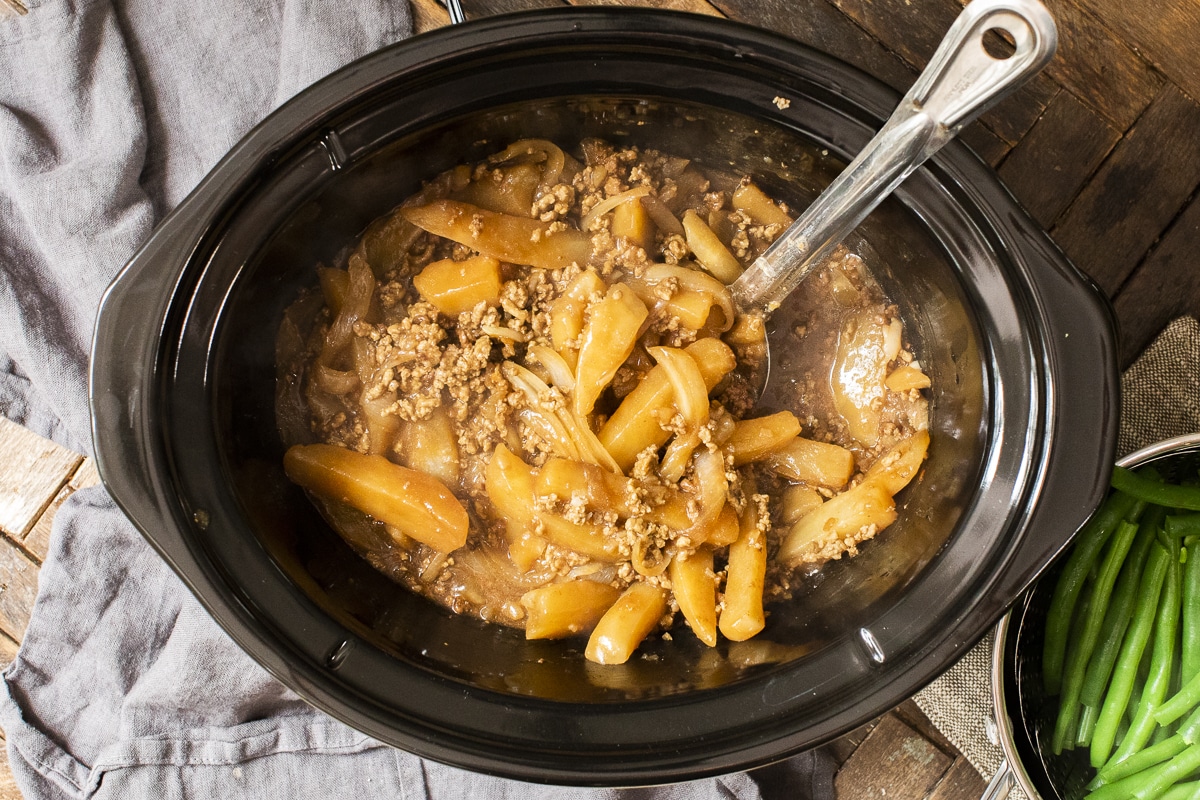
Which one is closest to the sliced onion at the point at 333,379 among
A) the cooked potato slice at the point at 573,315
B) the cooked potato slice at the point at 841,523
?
the cooked potato slice at the point at 573,315

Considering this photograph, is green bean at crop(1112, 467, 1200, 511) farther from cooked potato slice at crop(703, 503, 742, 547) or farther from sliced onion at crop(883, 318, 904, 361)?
cooked potato slice at crop(703, 503, 742, 547)

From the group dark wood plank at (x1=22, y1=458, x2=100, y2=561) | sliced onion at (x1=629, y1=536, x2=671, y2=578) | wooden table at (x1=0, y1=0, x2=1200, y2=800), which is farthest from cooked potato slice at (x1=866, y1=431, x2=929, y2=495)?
dark wood plank at (x1=22, y1=458, x2=100, y2=561)

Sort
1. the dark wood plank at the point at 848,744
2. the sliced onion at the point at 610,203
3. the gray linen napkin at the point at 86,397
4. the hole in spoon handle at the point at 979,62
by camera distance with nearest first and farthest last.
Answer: the hole in spoon handle at the point at 979,62 → the sliced onion at the point at 610,203 → the gray linen napkin at the point at 86,397 → the dark wood plank at the point at 848,744

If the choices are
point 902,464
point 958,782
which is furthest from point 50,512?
point 958,782

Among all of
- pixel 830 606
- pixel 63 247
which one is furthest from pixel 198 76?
pixel 830 606

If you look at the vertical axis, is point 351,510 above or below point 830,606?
above

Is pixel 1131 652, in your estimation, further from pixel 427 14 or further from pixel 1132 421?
pixel 427 14

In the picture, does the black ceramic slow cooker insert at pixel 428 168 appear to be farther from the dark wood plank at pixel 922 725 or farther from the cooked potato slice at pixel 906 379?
the dark wood plank at pixel 922 725

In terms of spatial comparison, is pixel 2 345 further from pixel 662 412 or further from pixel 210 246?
pixel 662 412
